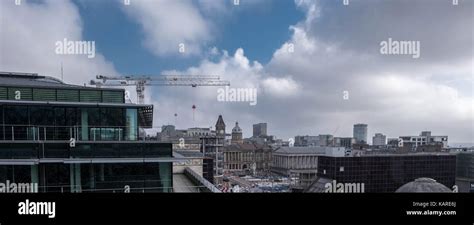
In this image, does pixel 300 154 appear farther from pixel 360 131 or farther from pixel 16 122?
pixel 16 122

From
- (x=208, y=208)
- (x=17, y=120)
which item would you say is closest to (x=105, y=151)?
(x=17, y=120)

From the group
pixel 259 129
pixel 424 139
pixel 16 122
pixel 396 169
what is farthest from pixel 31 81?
pixel 396 169

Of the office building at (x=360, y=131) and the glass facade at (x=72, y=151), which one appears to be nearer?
the office building at (x=360, y=131)

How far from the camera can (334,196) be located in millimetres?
2004

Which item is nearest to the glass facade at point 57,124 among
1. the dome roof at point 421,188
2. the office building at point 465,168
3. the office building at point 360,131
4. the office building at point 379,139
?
the office building at point 360,131

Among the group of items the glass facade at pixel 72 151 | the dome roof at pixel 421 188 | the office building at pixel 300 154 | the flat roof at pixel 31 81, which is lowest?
the office building at pixel 300 154

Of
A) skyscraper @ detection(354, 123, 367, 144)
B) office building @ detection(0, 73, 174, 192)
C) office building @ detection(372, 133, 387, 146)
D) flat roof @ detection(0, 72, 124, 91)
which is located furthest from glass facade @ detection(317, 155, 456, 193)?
flat roof @ detection(0, 72, 124, 91)

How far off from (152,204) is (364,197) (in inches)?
68.2

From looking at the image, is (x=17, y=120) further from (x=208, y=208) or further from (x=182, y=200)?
(x=208, y=208)

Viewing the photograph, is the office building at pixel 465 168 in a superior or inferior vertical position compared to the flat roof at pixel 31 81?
inferior

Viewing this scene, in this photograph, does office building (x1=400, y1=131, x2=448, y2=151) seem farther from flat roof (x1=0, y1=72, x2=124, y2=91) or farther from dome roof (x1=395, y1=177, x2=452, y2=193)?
flat roof (x1=0, y1=72, x2=124, y2=91)

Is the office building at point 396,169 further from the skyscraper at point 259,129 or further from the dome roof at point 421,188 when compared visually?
the skyscraper at point 259,129

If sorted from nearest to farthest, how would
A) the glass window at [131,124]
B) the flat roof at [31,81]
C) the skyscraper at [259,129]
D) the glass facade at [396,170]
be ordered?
the skyscraper at [259,129] < the flat roof at [31,81] < the glass window at [131,124] < the glass facade at [396,170]

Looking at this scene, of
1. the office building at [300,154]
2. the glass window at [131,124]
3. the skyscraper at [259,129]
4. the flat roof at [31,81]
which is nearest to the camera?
Result: the skyscraper at [259,129]
